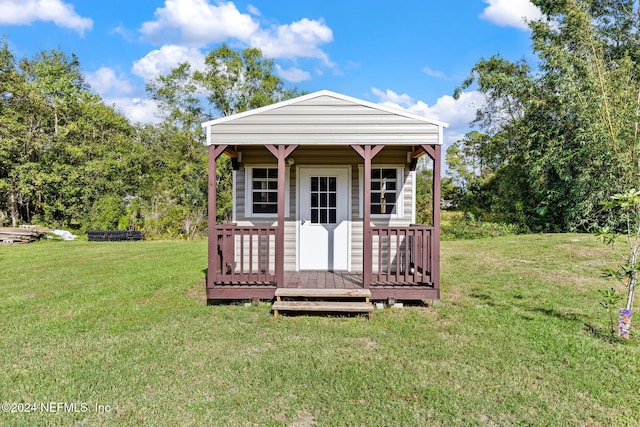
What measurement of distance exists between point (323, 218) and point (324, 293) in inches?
65.9

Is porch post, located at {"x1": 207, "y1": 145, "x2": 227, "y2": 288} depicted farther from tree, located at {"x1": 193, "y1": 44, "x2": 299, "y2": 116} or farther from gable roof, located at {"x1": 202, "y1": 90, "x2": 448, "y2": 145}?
tree, located at {"x1": 193, "y1": 44, "x2": 299, "y2": 116}

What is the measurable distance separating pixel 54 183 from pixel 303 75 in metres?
14.8

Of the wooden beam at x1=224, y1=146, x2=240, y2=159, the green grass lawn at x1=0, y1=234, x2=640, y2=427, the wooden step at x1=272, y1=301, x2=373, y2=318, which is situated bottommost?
the green grass lawn at x1=0, y1=234, x2=640, y2=427

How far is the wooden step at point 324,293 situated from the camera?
14.7 feet

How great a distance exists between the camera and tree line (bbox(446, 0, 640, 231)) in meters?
10.2

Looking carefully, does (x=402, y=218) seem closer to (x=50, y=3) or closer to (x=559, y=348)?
(x=559, y=348)

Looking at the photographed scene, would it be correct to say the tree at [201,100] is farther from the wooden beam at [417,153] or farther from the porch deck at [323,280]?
the wooden beam at [417,153]

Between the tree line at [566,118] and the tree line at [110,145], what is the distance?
37.9ft

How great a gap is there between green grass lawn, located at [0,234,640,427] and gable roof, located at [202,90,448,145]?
7.70 ft

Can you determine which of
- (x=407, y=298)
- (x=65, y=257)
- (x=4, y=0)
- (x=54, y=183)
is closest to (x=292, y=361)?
(x=407, y=298)

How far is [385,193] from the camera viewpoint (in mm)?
5953

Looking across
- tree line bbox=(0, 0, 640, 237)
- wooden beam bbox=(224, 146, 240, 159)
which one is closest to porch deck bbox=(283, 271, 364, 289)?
wooden beam bbox=(224, 146, 240, 159)

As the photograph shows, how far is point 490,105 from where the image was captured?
15.4 metres

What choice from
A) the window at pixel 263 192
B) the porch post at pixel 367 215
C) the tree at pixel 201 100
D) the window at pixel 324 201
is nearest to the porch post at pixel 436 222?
the porch post at pixel 367 215
